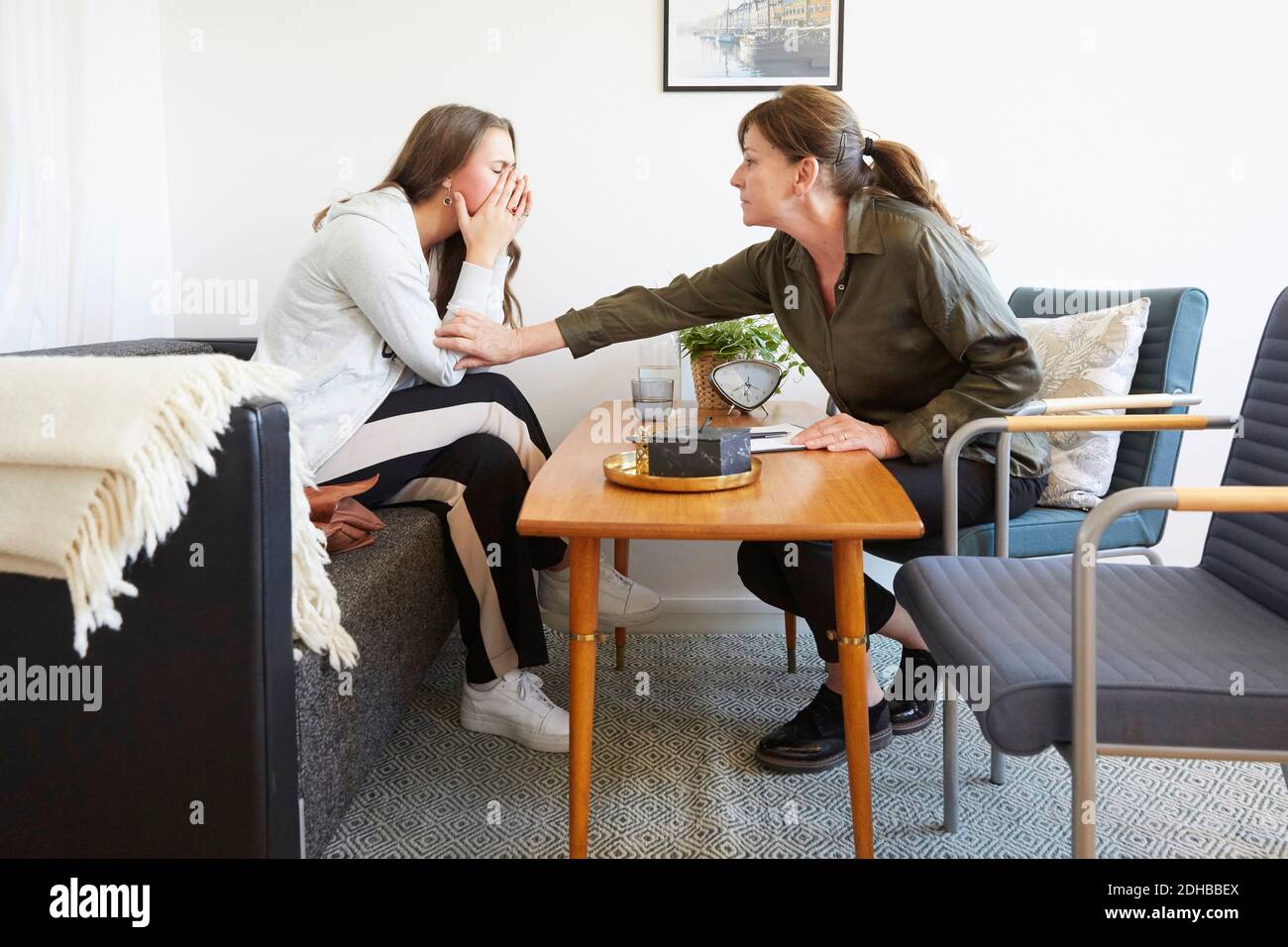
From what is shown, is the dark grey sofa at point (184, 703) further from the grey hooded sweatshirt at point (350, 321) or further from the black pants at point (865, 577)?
the black pants at point (865, 577)

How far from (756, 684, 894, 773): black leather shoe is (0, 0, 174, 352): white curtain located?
5.53 ft

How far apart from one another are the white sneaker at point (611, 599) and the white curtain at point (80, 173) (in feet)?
3.81

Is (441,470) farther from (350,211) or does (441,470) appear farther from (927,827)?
(927,827)

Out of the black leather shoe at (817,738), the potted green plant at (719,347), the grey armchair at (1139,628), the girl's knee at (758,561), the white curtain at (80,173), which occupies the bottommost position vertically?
the black leather shoe at (817,738)

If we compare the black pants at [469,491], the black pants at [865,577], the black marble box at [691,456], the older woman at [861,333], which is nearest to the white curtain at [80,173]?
the black pants at [469,491]

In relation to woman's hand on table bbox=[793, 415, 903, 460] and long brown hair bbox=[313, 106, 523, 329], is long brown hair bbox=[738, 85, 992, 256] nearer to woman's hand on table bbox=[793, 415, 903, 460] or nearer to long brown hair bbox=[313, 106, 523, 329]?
woman's hand on table bbox=[793, 415, 903, 460]

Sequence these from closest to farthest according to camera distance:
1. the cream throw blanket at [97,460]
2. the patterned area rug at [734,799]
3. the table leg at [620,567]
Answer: the cream throw blanket at [97,460] < the patterned area rug at [734,799] < the table leg at [620,567]

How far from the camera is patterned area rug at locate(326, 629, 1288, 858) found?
1603mm

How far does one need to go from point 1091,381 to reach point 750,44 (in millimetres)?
1182

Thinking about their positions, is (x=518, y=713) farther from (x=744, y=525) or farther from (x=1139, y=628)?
(x=1139, y=628)

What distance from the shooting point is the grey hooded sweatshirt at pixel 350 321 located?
71.8 inches

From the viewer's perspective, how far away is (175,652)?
1.09 metres

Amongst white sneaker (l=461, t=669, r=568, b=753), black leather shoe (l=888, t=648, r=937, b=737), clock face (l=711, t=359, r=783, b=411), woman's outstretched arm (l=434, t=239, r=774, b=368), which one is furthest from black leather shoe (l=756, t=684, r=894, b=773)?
woman's outstretched arm (l=434, t=239, r=774, b=368)

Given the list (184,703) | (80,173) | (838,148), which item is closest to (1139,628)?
(838,148)
